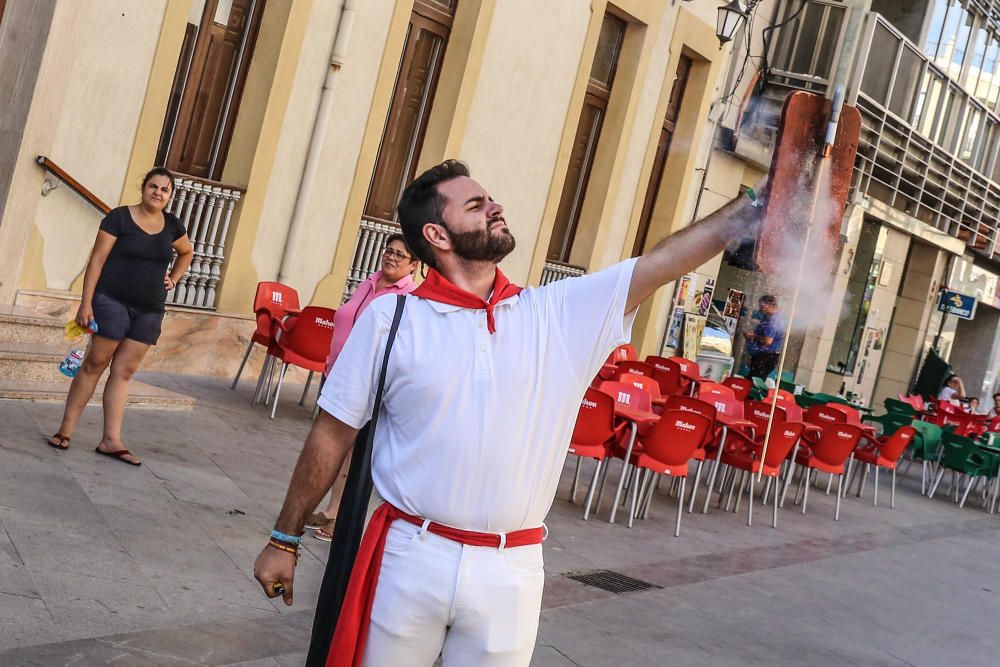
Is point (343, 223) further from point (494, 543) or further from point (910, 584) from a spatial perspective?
point (494, 543)

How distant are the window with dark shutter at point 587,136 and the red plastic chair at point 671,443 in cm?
723

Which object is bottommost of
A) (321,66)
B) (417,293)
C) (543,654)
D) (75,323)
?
(543,654)

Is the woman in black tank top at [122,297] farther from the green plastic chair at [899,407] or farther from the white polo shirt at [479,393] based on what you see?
the green plastic chair at [899,407]

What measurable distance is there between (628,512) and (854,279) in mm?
17175

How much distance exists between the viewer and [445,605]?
104 inches

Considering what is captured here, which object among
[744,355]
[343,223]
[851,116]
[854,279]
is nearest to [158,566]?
[851,116]

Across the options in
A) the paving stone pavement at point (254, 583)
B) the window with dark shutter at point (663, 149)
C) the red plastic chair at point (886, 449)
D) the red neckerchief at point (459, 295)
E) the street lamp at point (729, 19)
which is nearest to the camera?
the red neckerchief at point (459, 295)

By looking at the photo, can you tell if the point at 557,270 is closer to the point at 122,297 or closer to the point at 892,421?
the point at 892,421

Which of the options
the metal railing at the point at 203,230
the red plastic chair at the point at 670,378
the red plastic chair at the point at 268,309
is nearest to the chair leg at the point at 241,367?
the red plastic chair at the point at 268,309

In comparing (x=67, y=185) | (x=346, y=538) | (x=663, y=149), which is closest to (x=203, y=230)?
(x=67, y=185)

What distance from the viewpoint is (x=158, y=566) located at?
5.37 metres

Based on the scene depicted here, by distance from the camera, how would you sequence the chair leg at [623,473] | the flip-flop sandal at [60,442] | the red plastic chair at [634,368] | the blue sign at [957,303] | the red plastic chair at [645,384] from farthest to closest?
the blue sign at [957,303]
the red plastic chair at [634,368]
the red plastic chair at [645,384]
the chair leg at [623,473]
the flip-flop sandal at [60,442]

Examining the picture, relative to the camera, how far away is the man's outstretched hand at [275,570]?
9.37ft

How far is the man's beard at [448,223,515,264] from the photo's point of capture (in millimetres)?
2824
